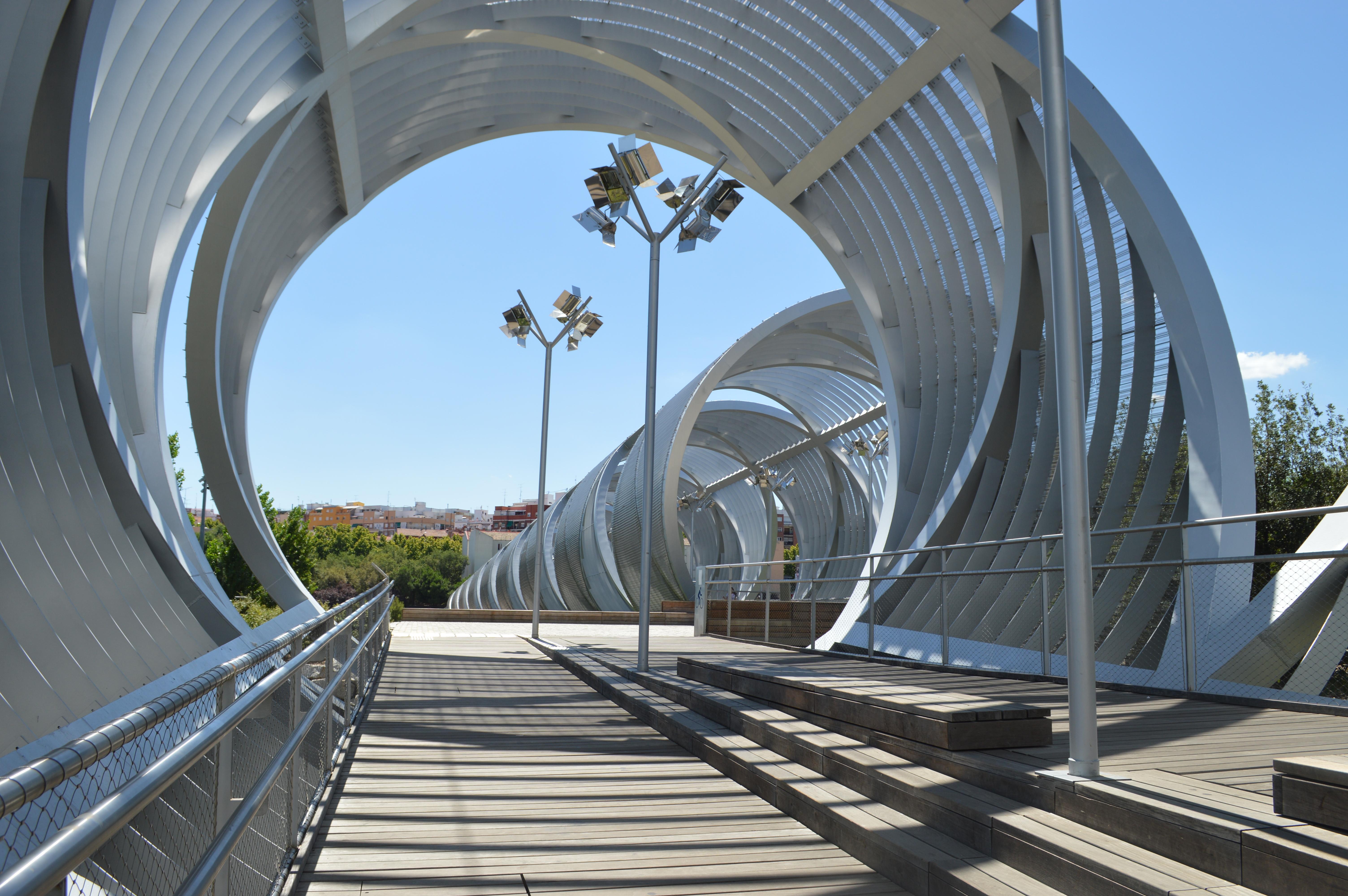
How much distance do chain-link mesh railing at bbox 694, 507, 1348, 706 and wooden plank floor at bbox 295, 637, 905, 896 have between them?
3905 mm

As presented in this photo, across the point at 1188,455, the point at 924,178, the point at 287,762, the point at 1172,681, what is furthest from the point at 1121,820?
the point at 924,178

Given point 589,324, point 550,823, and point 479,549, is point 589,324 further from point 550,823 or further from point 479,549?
point 479,549

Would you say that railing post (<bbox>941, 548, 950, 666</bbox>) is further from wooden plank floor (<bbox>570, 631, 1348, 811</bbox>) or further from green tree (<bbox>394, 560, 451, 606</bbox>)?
green tree (<bbox>394, 560, 451, 606</bbox>)

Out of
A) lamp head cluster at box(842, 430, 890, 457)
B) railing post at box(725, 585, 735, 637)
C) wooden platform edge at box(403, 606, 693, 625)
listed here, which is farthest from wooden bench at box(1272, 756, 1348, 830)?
lamp head cluster at box(842, 430, 890, 457)

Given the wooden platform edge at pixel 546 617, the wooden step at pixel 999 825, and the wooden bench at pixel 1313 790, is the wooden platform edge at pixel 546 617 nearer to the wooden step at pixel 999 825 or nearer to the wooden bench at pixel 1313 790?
the wooden step at pixel 999 825

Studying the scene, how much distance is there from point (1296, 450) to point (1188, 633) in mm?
31795

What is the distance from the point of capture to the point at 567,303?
64.2 feet

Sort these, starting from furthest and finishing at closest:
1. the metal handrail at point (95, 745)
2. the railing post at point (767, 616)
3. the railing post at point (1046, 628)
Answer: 1. the railing post at point (767, 616)
2. the railing post at point (1046, 628)
3. the metal handrail at point (95, 745)

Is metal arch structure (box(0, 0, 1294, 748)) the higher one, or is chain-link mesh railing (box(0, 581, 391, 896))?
metal arch structure (box(0, 0, 1294, 748))

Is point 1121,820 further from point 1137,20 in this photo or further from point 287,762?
point 1137,20

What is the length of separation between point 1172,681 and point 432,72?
15467mm

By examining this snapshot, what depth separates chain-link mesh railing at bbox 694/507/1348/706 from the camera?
269 inches

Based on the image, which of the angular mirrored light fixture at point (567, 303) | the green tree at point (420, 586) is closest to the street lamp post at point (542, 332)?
the angular mirrored light fixture at point (567, 303)

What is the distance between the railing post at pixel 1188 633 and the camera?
22.4 ft
